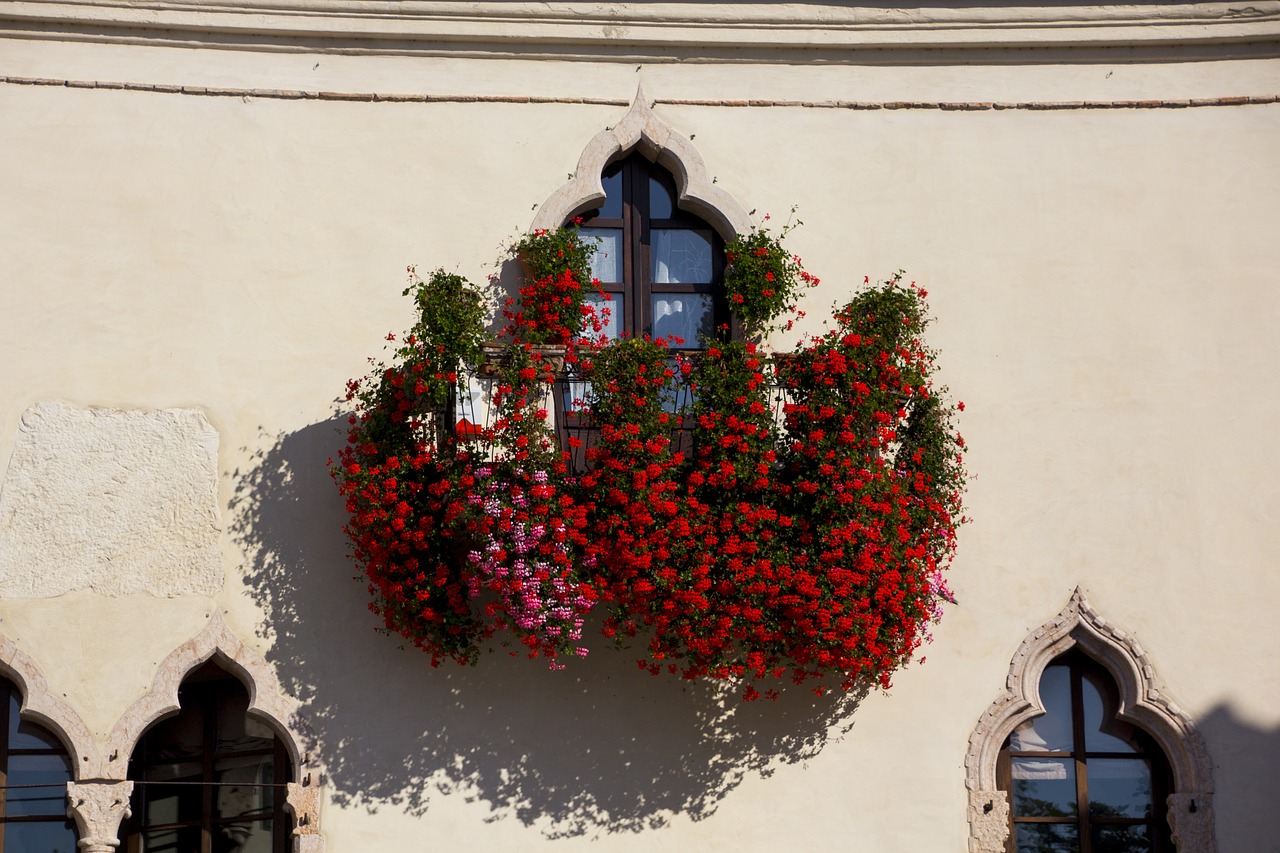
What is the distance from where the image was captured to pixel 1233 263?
32.3 feet

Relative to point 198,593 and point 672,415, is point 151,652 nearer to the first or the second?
point 198,593

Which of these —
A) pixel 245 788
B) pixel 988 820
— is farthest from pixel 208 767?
pixel 988 820

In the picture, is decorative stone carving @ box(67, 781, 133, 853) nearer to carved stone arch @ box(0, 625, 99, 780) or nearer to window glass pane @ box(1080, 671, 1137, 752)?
carved stone arch @ box(0, 625, 99, 780)

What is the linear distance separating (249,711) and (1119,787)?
4.73 meters

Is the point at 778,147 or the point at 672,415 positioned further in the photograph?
the point at 778,147

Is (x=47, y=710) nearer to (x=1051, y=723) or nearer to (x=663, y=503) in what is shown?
(x=663, y=503)

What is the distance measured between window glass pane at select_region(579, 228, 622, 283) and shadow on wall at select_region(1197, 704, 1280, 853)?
4085 mm

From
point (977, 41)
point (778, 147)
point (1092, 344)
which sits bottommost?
point (1092, 344)

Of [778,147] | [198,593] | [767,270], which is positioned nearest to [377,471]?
[198,593]

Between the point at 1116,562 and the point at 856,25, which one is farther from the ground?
the point at 856,25

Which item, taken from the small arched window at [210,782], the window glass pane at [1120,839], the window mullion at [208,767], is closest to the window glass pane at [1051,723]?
the window glass pane at [1120,839]

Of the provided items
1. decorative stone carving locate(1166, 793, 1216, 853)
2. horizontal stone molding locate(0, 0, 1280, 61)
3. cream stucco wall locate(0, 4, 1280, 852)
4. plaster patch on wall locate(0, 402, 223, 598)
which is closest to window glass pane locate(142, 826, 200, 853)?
cream stucco wall locate(0, 4, 1280, 852)

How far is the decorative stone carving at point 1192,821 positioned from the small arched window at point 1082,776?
0.48 ft

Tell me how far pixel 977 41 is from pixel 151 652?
19.0 feet
